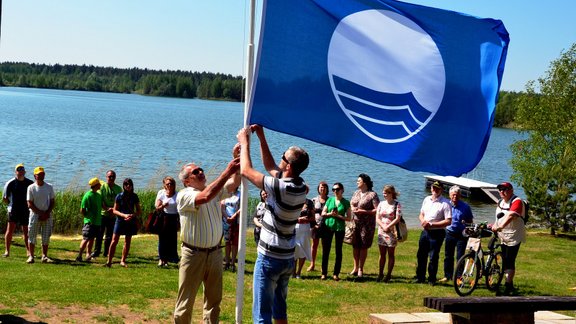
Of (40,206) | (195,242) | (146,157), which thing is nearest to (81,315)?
(195,242)

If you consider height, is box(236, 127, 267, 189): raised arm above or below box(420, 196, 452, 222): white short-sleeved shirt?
above

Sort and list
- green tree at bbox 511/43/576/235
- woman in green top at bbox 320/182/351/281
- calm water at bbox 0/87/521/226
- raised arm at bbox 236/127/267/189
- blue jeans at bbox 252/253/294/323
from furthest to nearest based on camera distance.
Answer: calm water at bbox 0/87/521/226 → green tree at bbox 511/43/576/235 → woman in green top at bbox 320/182/351/281 → blue jeans at bbox 252/253/294/323 → raised arm at bbox 236/127/267/189

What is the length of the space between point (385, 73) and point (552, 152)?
19.9 metres

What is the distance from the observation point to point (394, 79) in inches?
302

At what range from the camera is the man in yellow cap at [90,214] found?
15320 mm

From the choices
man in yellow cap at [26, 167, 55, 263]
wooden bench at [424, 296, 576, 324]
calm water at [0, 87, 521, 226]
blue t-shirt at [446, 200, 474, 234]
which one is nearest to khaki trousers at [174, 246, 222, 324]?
wooden bench at [424, 296, 576, 324]

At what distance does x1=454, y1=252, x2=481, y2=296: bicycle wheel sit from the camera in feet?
43.8

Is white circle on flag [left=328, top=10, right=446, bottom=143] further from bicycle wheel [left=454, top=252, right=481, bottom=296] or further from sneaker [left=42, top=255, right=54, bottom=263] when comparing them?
sneaker [left=42, top=255, right=54, bottom=263]

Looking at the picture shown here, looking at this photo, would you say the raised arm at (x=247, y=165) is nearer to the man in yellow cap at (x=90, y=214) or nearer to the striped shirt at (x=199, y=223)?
the striped shirt at (x=199, y=223)

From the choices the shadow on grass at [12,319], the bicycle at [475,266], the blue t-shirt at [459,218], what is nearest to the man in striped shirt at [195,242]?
the shadow on grass at [12,319]

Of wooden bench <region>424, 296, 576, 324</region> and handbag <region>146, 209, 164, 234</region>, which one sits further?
handbag <region>146, 209, 164, 234</region>

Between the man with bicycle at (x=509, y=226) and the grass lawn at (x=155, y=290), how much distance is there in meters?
0.58

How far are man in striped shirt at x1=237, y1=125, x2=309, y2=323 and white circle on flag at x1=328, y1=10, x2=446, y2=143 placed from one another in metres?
1.27

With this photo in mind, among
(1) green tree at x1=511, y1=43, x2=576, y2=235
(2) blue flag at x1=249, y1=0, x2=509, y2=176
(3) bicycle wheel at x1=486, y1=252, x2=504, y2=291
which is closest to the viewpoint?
(2) blue flag at x1=249, y1=0, x2=509, y2=176
